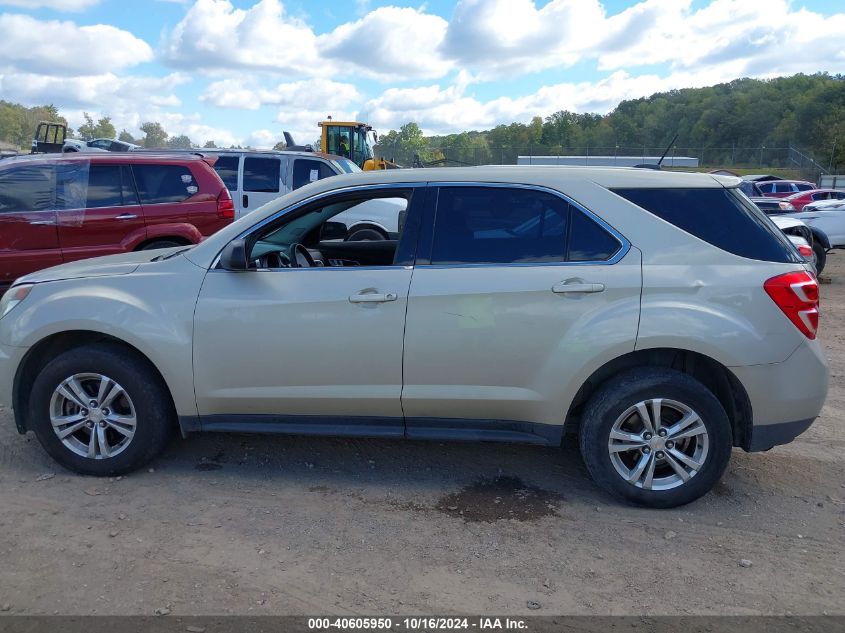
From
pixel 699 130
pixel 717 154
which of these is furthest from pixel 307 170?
pixel 699 130

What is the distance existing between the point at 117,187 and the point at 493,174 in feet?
18.8

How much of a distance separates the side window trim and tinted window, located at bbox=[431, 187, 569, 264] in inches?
0.8

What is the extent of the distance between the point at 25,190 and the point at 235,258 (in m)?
5.29

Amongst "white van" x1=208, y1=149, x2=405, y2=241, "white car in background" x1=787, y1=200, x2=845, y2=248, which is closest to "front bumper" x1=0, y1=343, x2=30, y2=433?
"white van" x1=208, y1=149, x2=405, y2=241

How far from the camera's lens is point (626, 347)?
144 inches

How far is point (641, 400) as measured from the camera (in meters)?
3.69

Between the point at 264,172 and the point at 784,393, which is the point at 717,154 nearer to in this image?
the point at 264,172

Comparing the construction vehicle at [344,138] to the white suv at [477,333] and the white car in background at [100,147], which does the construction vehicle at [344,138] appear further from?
the white suv at [477,333]

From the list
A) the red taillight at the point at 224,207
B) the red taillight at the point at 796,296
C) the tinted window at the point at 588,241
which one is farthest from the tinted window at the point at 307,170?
the red taillight at the point at 796,296

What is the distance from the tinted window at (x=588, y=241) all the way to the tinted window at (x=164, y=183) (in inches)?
234

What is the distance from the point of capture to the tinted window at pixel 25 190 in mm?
7738

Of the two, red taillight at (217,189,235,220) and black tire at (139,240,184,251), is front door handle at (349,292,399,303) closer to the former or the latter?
black tire at (139,240,184,251)

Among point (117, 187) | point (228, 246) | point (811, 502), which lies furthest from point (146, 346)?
point (117, 187)

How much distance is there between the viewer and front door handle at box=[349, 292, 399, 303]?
12.5 feet
